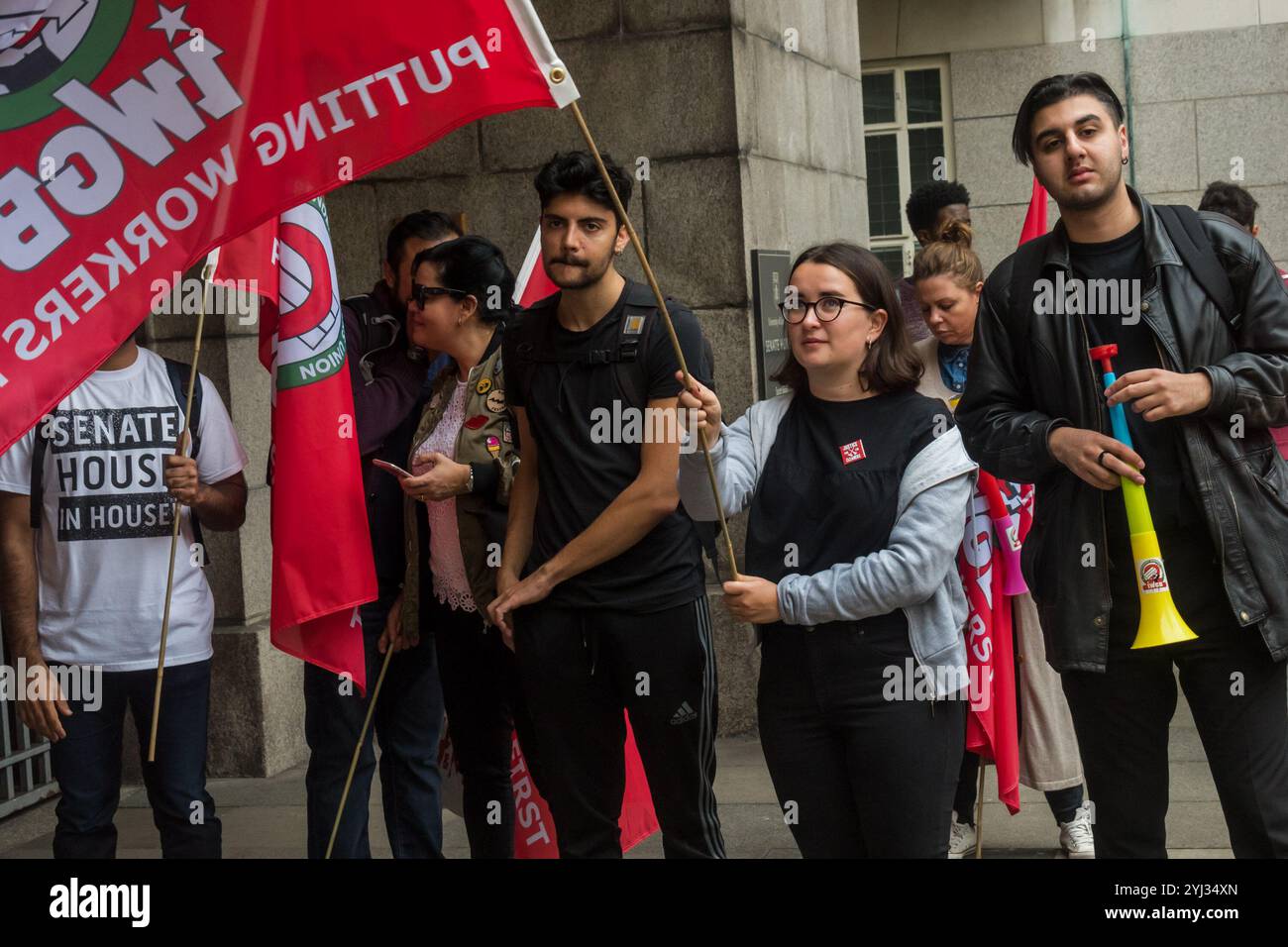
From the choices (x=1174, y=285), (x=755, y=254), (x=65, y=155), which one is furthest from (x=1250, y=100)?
(x=65, y=155)

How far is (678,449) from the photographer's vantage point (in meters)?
4.22

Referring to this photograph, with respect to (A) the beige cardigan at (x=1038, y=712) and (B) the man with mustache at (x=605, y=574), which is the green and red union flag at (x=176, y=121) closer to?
(B) the man with mustache at (x=605, y=574)

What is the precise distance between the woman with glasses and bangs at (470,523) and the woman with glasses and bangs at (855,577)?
999mm

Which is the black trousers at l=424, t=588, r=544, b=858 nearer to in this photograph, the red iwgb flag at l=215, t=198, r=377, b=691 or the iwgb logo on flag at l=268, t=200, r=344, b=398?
the red iwgb flag at l=215, t=198, r=377, b=691

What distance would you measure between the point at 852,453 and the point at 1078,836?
233 centimetres

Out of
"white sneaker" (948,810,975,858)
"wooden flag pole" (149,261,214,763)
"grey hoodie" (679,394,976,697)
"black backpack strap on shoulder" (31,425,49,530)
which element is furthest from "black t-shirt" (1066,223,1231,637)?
"black backpack strap on shoulder" (31,425,49,530)

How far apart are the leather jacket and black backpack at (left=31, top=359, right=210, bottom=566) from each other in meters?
2.31

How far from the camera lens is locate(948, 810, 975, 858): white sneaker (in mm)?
5617

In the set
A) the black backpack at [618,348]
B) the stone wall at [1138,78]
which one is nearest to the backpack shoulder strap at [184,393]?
the black backpack at [618,348]

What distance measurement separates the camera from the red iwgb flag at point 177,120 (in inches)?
144

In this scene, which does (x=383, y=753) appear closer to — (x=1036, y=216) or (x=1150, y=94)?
(x=1036, y=216)

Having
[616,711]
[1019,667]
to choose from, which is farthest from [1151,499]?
[1019,667]

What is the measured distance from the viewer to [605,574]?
4.38m

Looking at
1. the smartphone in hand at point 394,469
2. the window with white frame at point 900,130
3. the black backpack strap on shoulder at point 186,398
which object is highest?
the window with white frame at point 900,130
